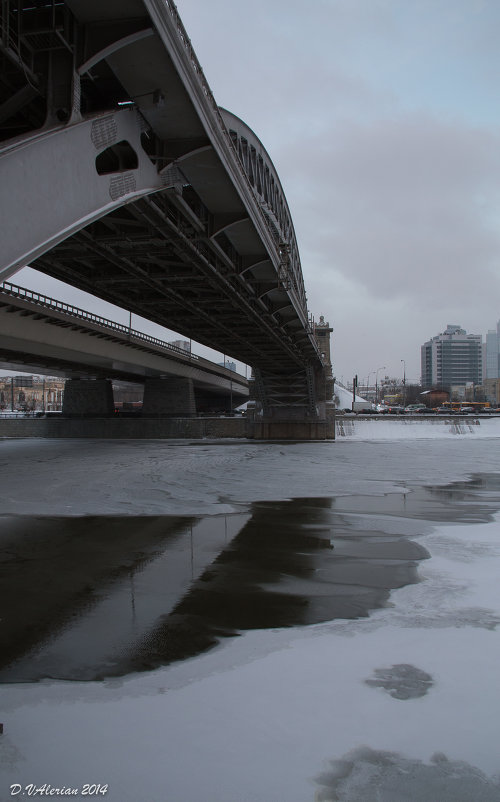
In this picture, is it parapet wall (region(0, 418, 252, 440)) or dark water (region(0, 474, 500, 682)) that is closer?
dark water (region(0, 474, 500, 682))

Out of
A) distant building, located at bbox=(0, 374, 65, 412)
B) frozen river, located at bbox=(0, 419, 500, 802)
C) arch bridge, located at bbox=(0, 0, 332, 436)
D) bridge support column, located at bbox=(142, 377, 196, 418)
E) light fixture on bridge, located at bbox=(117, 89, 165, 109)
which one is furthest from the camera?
distant building, located at bbox=(0, 374, 65, 412)

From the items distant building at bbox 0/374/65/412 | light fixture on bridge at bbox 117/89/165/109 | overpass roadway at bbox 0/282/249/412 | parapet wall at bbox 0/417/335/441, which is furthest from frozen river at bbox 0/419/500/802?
distant building at bbox 0/374/65/412

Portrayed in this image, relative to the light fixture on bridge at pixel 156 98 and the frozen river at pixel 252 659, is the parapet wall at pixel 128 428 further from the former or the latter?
the light fixture on bridge at pixel 156 98

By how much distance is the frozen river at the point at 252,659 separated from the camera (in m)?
3.90

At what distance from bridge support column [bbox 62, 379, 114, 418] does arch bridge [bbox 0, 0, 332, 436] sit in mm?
44500

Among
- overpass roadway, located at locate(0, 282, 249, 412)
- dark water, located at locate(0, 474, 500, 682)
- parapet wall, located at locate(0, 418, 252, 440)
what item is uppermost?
overpass roadway, located at locate(0, 282, 249, 412)

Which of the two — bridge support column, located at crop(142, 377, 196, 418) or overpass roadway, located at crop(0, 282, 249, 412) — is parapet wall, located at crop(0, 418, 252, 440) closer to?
bridge support column, located at crop(142, 377, 196, 418)

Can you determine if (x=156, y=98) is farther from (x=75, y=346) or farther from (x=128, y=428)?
(x=128, y=428)

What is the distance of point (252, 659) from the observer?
18.9 feet

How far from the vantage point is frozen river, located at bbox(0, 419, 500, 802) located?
390cm

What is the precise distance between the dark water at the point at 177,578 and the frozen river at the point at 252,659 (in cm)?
4

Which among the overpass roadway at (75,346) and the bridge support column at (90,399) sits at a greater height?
the overpass roadway at (75,346)

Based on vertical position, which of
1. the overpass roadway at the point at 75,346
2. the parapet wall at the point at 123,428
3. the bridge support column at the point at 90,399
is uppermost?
the overpass roadway at the point at 75,346

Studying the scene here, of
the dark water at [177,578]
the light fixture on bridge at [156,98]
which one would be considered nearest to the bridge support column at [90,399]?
the dark water at [177,578]
